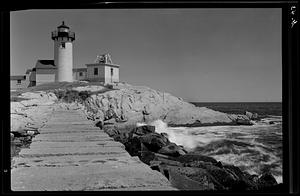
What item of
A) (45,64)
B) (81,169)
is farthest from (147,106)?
(81,169)

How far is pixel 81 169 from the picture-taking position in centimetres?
267

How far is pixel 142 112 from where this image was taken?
2328cm

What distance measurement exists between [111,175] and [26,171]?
27.4 inches

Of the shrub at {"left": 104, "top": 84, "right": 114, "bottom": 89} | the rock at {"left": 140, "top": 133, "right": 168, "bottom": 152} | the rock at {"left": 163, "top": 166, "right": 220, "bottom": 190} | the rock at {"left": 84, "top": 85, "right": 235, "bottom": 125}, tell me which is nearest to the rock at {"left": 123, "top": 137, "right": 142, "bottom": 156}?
the rock at {"left": 140, "top": 133, "right": 168, "bottom": 152}

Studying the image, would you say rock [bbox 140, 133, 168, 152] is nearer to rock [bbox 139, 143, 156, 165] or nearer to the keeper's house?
rock [bbox 139, 143, 156, 165]

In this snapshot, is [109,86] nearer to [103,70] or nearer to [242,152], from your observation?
[103,70]

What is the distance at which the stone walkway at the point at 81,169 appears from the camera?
2.32 meters

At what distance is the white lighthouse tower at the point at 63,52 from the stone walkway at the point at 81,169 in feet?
80.2

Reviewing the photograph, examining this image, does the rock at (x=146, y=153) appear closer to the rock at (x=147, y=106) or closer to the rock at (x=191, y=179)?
the rock at (x=191, y=179)

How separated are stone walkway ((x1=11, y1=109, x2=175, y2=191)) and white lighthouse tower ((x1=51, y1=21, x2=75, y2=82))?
24442mm
